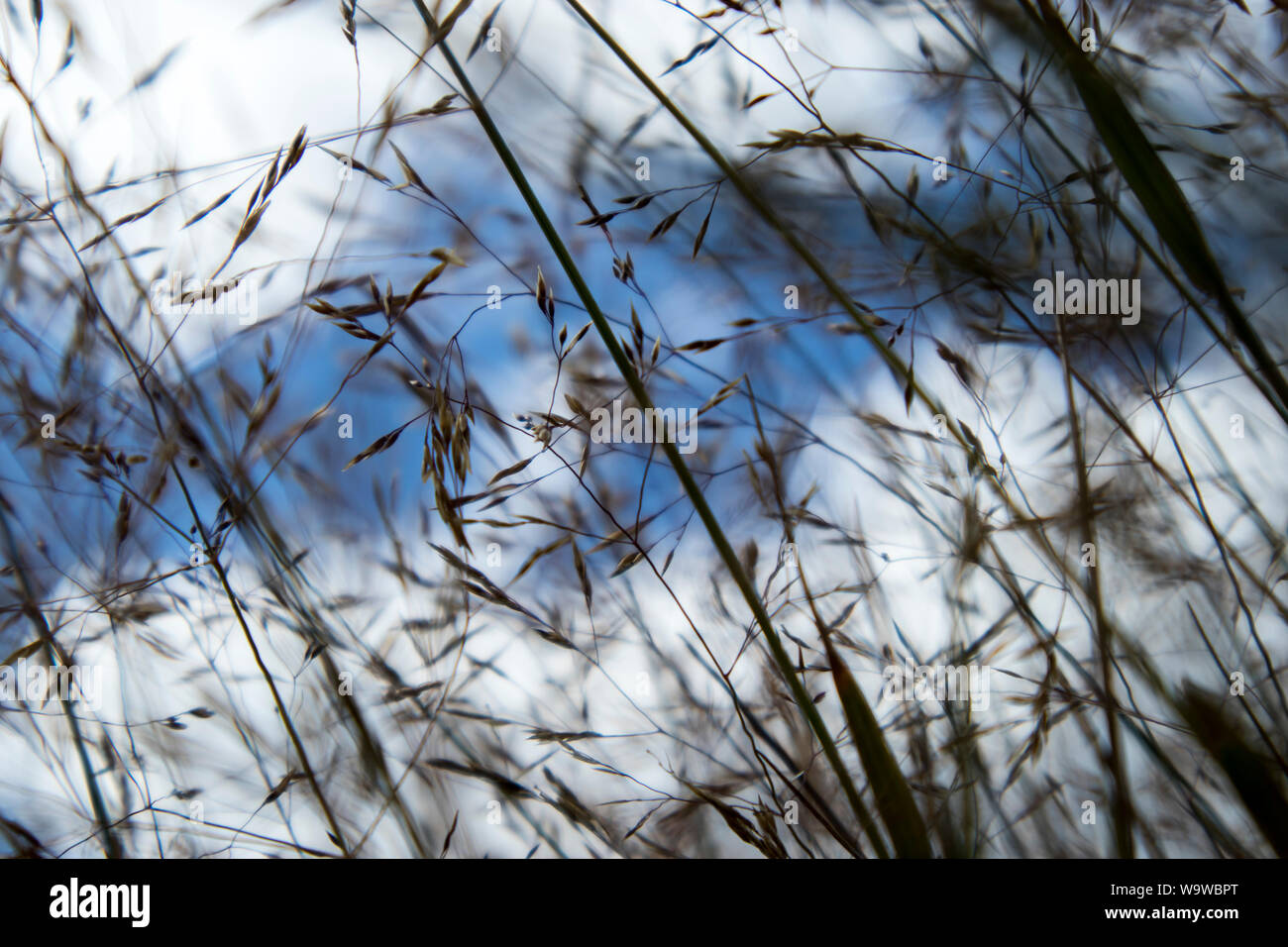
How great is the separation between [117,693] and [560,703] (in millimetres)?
406

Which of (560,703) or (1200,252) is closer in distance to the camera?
(1200,252)

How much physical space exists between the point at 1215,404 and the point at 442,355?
656mm

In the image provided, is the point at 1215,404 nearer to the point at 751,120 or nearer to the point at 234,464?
the point at 751,120

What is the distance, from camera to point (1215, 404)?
56cm

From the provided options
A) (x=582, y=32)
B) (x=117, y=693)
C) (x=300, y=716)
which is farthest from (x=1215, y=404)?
(x=117, y=693)

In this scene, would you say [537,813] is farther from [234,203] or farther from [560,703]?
[234,203]

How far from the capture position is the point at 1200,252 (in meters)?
0.40

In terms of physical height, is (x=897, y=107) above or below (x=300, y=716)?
above
